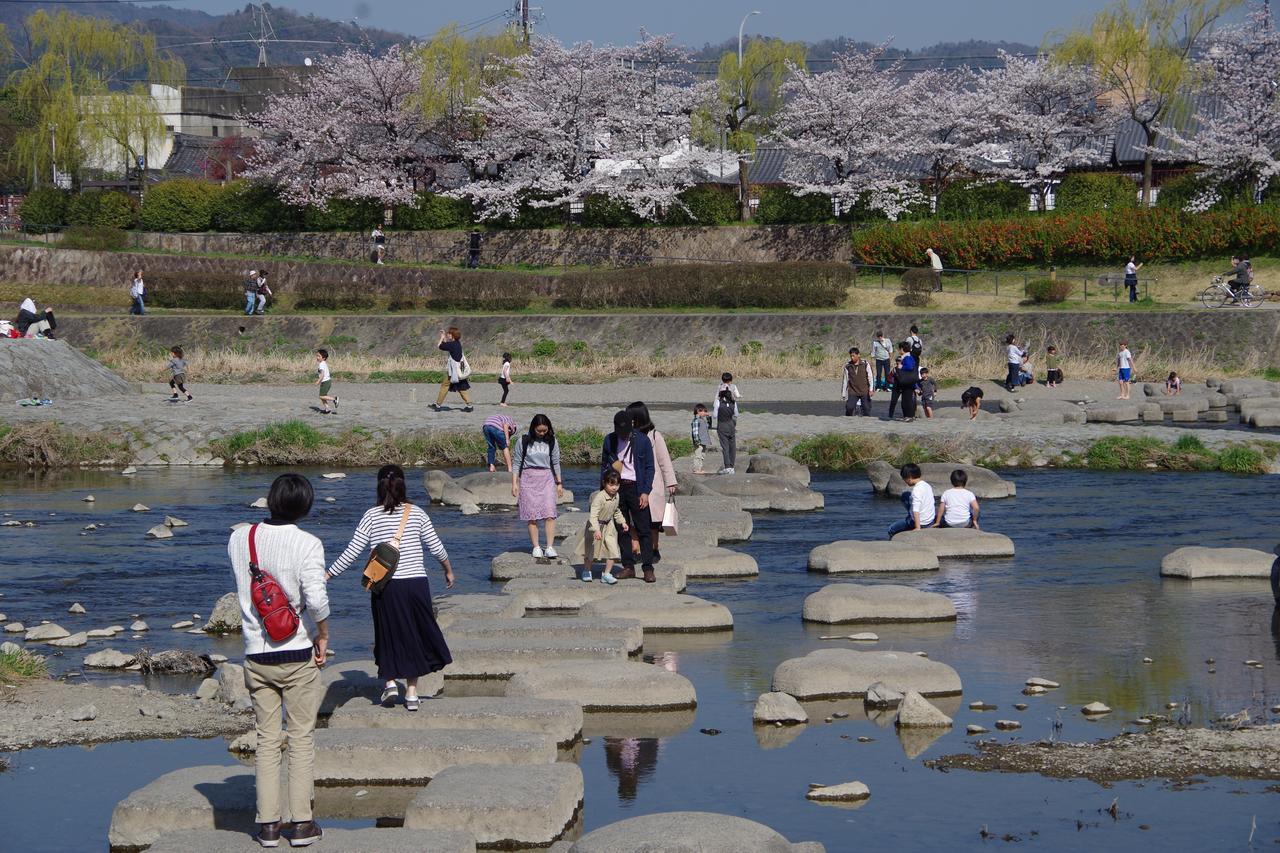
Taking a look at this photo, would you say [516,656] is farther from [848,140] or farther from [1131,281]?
[848,140]

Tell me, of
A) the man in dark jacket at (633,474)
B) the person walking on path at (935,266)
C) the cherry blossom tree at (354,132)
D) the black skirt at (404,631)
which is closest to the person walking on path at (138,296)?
the cherry blossom tree at (354,132)

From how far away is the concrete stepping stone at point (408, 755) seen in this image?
365 inches

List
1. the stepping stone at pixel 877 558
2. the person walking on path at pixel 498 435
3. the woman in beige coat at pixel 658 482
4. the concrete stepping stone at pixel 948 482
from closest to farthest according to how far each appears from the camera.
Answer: the woman in beige coat at pixel 658 482
the stepping stone at pixel 877 558
the concrete stepping stone at pixel 948 482
the person walking on path at pixel 498 435

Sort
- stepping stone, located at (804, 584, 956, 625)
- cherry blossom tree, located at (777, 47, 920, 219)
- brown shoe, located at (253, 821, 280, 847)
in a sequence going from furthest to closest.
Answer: cherry blossom tree, located at (777, 47, 920, 219) → stepping stone, located at (804, 584, 956, 625) → brown shoe, located at (253, 821, 280, 847)

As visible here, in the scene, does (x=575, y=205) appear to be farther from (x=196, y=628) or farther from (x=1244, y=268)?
(x=196, y=628)

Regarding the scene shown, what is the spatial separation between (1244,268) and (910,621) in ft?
101

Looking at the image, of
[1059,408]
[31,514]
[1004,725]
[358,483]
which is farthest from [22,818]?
[1059,408]

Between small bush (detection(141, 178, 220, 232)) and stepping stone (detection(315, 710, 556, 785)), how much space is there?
54751 millimetres

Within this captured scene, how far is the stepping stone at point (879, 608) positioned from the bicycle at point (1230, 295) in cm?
3039

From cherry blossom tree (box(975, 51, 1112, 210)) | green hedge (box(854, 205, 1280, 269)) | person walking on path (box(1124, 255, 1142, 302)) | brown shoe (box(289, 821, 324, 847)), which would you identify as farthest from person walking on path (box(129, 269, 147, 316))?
brown shoe (box(289, 821, 324, 847))

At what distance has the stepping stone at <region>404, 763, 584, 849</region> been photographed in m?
8.15

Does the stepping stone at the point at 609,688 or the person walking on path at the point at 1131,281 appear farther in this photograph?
the person walking on path at the point at 1131,281

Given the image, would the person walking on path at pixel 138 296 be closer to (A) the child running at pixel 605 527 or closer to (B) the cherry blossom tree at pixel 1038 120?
(B) the cherry blossom tree at pixel 1038 120

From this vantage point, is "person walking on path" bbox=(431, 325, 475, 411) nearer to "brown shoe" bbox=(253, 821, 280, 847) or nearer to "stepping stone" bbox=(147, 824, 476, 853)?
"stepping stone" bbox=(147, 824, 476, 853)
